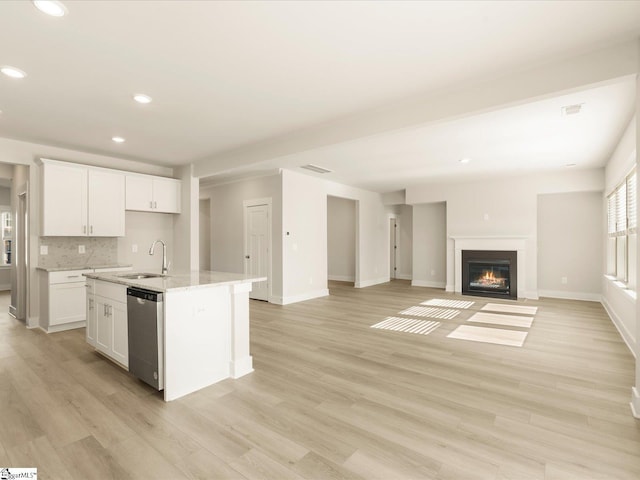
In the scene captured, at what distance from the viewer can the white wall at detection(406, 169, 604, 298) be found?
6.81 meters

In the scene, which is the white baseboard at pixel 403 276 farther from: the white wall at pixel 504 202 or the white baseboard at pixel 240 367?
the white baseboard at pixel 240 367

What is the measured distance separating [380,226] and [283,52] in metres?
7.54

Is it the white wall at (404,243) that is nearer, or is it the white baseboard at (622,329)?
the white baseboard at (622,329)

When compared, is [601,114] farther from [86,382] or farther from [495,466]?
[86,382]

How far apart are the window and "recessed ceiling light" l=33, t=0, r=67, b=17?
5221 millimetres

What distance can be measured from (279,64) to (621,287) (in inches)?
205

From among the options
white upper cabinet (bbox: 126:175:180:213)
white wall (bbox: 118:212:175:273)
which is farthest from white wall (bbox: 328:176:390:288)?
white wall (bbox: 118:212:175:273)

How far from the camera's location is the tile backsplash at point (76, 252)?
5.03 meters

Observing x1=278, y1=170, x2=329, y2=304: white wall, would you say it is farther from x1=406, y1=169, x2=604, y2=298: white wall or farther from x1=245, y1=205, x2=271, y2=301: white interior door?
x1=406, y1=169, x2=604, y2=298: white wall

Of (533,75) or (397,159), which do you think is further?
(397,159)

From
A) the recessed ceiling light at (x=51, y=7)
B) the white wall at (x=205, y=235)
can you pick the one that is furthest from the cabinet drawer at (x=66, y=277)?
the recessed ceiling light at (x=51, y=7)

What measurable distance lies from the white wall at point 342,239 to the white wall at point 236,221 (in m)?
3.80

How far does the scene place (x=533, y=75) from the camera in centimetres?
277

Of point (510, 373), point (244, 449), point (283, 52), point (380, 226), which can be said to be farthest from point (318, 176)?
point (244, 449)
